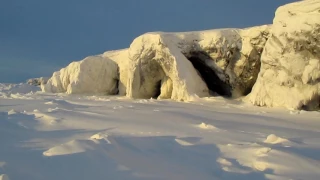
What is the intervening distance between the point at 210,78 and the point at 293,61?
→ 4926 mm

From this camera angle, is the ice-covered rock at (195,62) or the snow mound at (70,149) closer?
the snow mound at (70,149)

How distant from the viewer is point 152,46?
13336 mm

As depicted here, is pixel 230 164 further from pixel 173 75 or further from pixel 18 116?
pixel 173 75

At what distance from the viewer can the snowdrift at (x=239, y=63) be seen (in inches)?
376

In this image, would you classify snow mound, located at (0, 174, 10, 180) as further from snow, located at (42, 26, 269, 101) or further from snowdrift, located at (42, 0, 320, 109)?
snow, located at (42, 26, 269, 101)

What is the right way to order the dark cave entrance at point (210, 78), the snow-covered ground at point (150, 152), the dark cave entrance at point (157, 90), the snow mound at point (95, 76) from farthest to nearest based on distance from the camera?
1. the snow mound at point (95, 76)
2. the dark cave entrance at point (157, 90)
3. the dark cave entrance at point (210, 78)
4. the snow-covered ground at point (150, 152)

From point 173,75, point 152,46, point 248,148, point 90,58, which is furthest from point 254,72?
point 248,148

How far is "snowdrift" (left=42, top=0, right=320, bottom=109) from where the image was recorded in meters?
9.55

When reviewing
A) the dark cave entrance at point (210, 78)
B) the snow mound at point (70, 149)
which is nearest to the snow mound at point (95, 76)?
the dark cave entrance at point (210, 78)

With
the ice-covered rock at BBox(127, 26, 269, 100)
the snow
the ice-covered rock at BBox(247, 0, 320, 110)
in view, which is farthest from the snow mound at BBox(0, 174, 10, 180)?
the ice-covered rock at BBox(127, 26, 269, 100)

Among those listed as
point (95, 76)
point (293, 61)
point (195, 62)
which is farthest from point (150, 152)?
point (95, 76)

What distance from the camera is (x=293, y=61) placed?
32.2 ft

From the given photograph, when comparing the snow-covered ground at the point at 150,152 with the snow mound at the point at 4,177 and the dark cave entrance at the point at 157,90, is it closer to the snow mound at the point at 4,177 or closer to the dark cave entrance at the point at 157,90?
the snow mound at the point at 4,177

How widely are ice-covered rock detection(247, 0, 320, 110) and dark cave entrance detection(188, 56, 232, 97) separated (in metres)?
3.08
